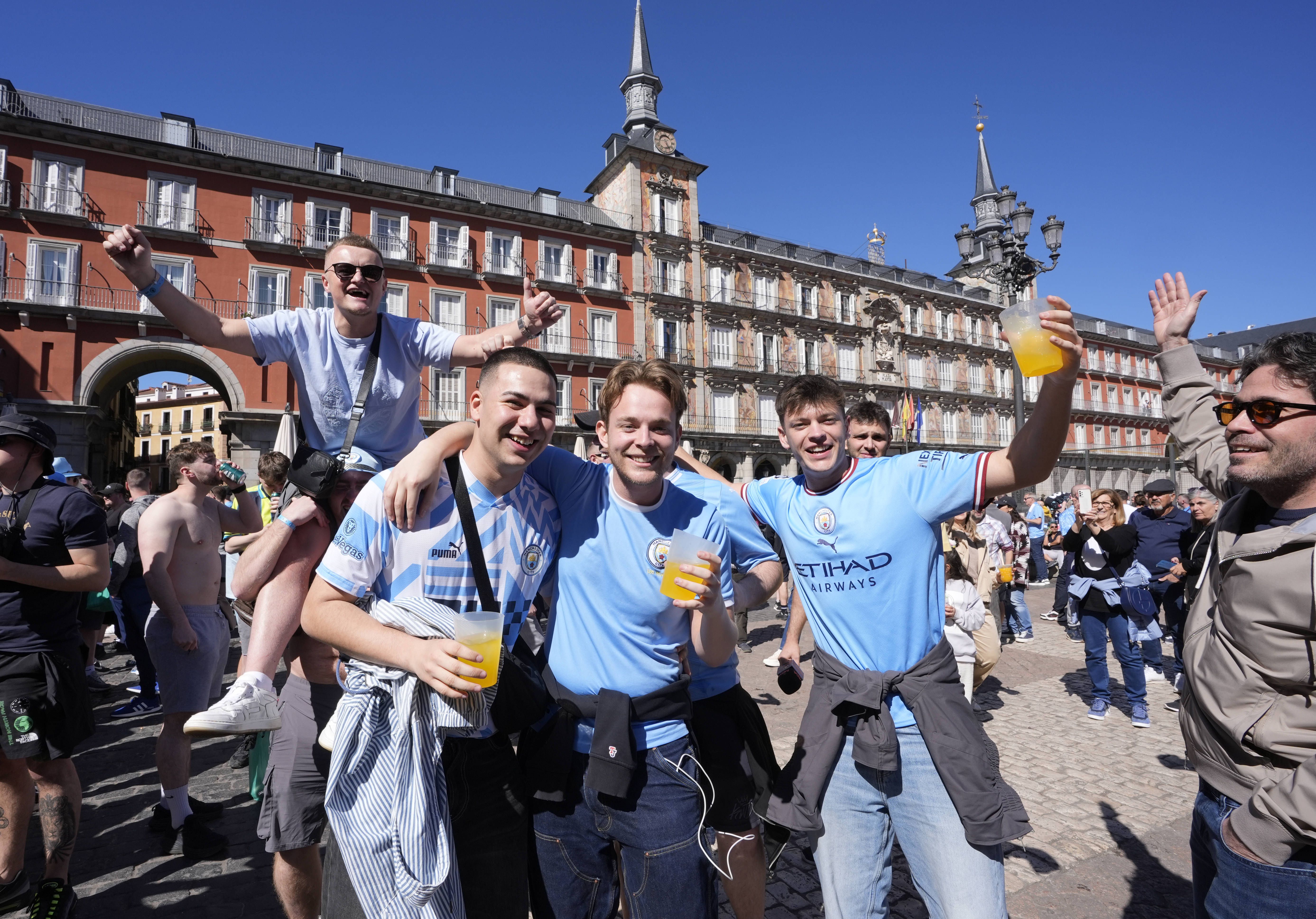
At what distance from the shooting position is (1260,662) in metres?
1.78

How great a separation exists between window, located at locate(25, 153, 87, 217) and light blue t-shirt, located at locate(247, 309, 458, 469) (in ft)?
85.1

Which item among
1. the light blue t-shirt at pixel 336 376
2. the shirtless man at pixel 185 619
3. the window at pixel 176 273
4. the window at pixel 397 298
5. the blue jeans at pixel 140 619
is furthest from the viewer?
the window at pixel 397 298

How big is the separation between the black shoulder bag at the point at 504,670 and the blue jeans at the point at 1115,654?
6.36m

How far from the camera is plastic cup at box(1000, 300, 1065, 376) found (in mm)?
1944

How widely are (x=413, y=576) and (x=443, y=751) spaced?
0.54 meters

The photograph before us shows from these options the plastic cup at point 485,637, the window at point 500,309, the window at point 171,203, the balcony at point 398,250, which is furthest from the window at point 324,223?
the plastic cup at point 485,637

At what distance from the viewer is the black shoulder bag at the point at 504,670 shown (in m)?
1.94

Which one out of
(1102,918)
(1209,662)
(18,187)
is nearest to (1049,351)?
(1209,662)

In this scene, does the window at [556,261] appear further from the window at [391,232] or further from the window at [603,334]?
the window at [391,232]

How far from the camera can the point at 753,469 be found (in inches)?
1351

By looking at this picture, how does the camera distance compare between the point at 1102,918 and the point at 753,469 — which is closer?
the point at 1102,918

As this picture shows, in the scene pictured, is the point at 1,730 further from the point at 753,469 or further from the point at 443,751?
the point at 753,469

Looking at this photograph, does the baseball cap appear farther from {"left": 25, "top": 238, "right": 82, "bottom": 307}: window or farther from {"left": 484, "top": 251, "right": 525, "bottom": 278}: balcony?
{"left": 484, "top": 251, "right": 525, "bottom": 278}: balcony

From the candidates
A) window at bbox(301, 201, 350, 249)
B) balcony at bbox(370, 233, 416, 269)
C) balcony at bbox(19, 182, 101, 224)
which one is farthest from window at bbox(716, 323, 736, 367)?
balcony at bbox(19, 182, 101, 224)
